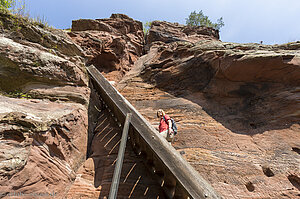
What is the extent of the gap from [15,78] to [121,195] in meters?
4.79

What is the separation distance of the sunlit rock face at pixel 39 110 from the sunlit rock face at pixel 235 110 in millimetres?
2717

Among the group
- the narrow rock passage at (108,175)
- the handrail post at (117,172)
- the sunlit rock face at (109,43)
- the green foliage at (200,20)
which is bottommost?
the narrow rock passage at (108,175)

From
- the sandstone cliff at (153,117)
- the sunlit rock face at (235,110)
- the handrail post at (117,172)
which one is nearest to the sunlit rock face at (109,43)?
the sandstone cliff at (153,117)

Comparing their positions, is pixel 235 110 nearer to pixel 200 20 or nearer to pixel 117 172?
pixel 117 172

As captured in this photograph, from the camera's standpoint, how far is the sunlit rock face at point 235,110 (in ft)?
13.1

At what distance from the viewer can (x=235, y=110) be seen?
568 cm

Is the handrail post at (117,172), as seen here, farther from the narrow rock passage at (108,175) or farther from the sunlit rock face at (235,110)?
the sunlit rock face at (235,110)

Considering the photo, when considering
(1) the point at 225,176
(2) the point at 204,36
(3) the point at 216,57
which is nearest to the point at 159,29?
(2) the point at 204,36

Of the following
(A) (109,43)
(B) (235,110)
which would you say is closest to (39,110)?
(B) (235,110)

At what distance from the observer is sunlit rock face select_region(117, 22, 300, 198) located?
398 cm

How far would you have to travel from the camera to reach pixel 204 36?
1431cm

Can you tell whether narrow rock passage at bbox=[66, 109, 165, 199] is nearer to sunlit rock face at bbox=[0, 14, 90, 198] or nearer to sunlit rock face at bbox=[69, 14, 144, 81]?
sunlit rock face at bbox=[0, 14, 90, 198]

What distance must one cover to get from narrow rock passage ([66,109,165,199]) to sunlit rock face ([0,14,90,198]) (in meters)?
0.32

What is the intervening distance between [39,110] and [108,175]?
2.68m
